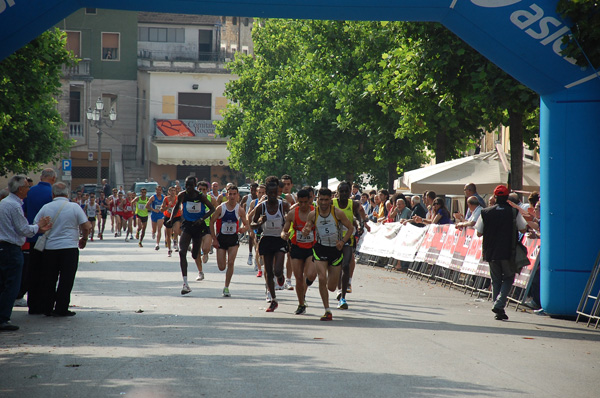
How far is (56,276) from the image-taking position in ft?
43.1

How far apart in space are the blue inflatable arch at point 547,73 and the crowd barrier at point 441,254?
1223mm

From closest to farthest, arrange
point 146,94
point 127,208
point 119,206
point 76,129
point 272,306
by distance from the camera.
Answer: point 272,306
point 127,208
point 119,206
point 76,129
point 146,94

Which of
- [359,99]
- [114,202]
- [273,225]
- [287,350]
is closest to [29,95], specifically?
[273,225]

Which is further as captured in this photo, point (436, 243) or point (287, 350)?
point (436, 243)

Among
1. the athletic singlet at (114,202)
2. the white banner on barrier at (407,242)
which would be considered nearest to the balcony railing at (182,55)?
the athletic singlet at (114,202)

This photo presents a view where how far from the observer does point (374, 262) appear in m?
25.7

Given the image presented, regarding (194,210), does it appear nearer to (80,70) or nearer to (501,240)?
(501,240)

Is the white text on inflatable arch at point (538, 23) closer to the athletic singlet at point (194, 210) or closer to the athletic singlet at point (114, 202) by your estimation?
the athletic singlet at point (194, 210)

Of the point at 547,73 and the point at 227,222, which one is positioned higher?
the point at 547,73

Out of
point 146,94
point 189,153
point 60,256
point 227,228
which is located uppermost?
point 146,94

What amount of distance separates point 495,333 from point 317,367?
3695mm

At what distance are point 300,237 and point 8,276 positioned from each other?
379 cm

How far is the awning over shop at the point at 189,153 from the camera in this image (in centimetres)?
6762

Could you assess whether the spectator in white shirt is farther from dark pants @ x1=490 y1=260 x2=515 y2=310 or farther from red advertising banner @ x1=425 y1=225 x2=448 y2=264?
dark pants @ x1=490 y1=260 x2=515 y2=310
